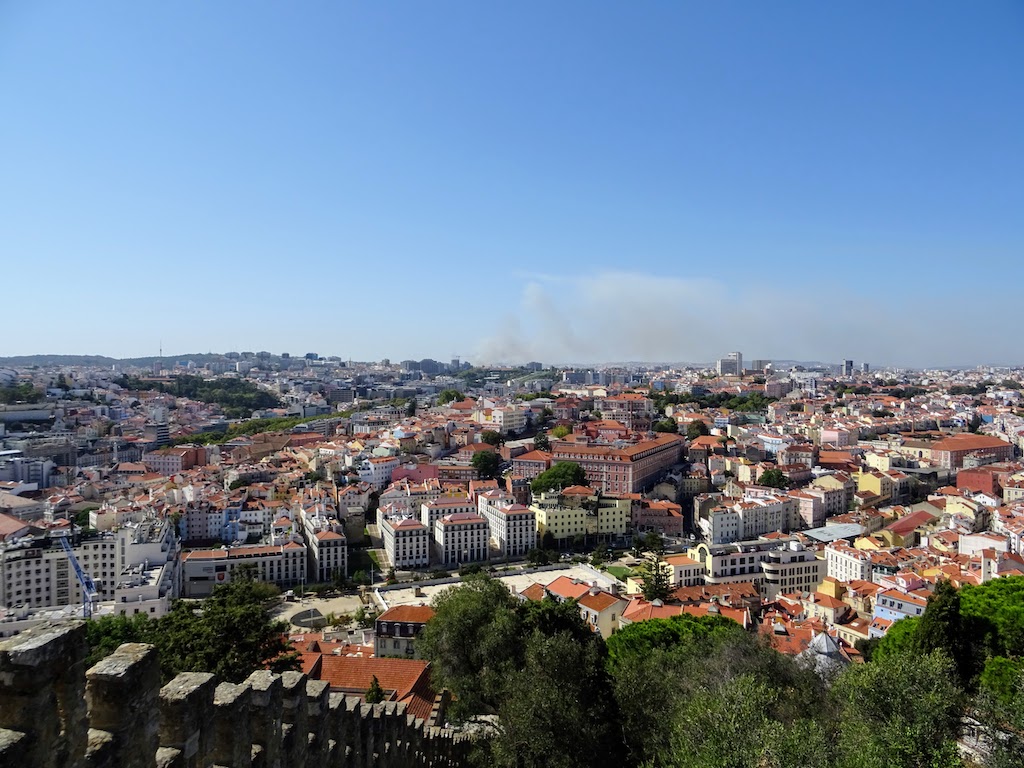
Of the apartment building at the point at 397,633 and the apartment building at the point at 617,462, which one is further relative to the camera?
the apartment building at the point at 617,462

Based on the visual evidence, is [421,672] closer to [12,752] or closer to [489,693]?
[489,693]

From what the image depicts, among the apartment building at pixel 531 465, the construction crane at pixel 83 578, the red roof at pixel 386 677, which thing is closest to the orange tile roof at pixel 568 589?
the red roof at pixel 386 677

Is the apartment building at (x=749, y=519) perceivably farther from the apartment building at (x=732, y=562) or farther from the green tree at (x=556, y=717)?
the green tree at (x=556, y=717)

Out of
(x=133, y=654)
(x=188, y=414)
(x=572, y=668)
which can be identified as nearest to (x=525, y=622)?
(x=572, y=668)

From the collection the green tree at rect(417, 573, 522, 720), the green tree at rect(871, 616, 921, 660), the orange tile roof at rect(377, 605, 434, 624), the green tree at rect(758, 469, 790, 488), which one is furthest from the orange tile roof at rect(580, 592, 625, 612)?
the green tree at rect(758, 469, 790, 488)

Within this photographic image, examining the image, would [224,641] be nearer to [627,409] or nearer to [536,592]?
[536,592]

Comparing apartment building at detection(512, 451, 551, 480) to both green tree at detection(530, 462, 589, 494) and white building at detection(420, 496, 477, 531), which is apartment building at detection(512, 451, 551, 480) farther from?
white building at detection(420, 496, 477, 531)
